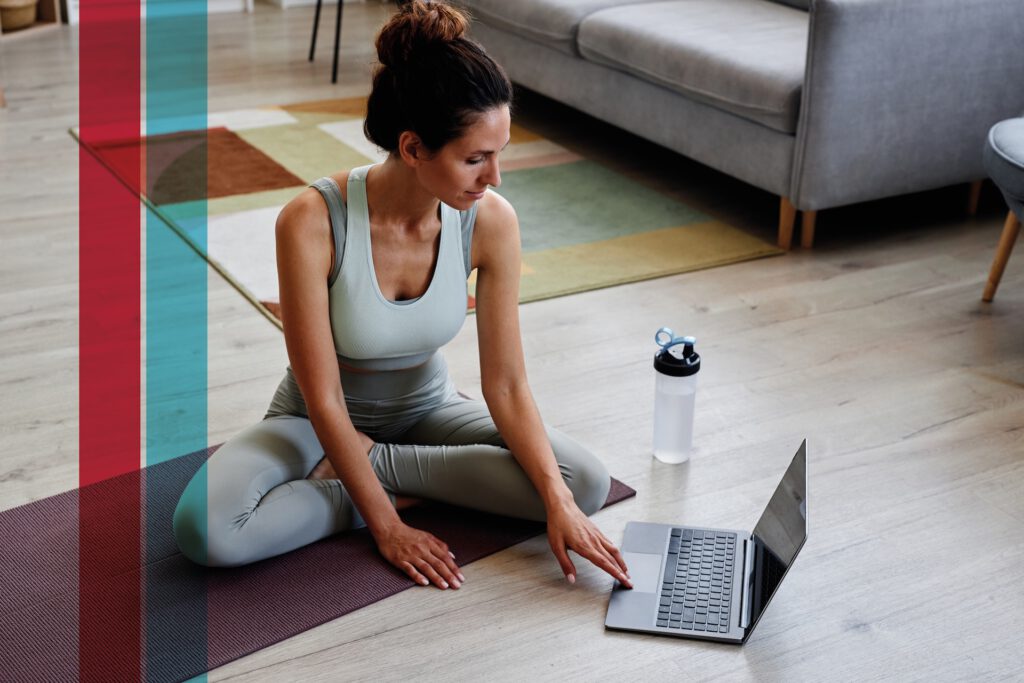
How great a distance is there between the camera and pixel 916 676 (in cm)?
172

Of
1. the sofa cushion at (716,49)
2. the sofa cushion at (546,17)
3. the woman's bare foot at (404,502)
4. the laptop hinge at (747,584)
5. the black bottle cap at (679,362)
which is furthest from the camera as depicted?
the sofa cushion at (546,17)

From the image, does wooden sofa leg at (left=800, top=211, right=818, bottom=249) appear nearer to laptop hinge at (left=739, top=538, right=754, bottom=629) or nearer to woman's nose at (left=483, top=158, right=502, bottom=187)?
laptop hinge at (left=739, top=538, right=754, bottom=629)

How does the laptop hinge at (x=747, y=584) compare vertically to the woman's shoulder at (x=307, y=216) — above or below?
below

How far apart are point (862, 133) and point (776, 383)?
90 centimetres

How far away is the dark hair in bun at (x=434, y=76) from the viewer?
1685 mm

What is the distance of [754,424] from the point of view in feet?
7.85

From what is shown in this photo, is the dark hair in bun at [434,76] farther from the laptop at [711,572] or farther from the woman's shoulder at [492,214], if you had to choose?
the laptop at [711,572]

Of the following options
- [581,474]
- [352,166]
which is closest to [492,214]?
[581,474]

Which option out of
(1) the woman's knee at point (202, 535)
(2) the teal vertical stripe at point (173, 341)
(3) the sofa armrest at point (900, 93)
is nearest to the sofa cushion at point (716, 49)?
(3) the sofa armrest at point (900, 93)

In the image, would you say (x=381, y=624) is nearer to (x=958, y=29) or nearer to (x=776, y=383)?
(x=776, y=383)

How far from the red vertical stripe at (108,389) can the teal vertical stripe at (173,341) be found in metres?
0.03

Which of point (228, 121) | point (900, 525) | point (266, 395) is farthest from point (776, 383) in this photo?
point (228, 121)

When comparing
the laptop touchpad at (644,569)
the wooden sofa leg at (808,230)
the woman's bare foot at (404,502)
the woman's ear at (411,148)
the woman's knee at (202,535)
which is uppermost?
the woman's ear at (411,148)

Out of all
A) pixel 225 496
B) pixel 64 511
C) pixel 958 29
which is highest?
pixel 958 29
